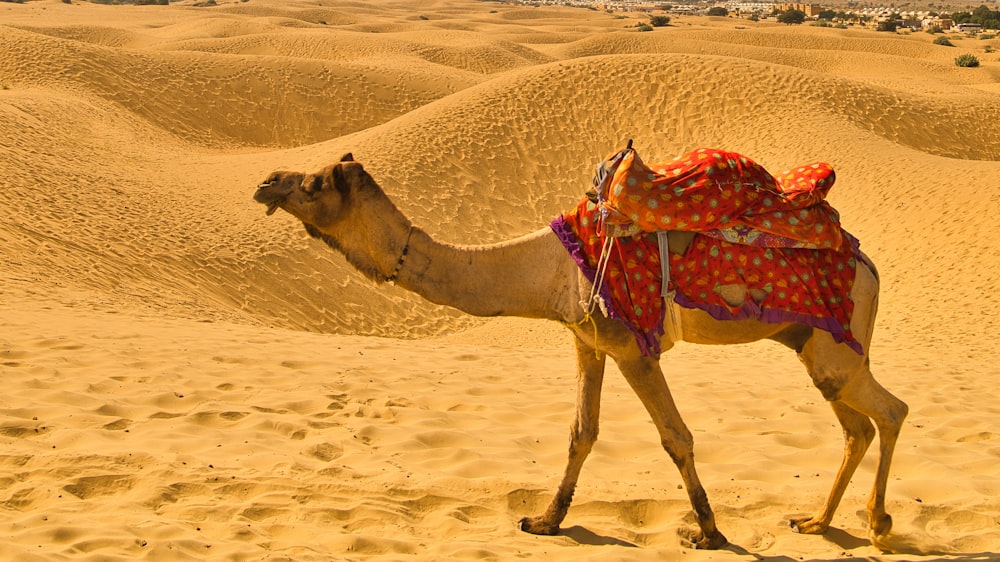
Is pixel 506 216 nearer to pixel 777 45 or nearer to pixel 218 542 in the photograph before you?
pixel 218 542

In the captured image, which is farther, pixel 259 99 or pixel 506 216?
pixel 259 99

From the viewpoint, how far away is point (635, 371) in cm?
529

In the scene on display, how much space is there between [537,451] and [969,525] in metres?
2.86

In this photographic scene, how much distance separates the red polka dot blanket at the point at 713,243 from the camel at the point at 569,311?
0.37 ft

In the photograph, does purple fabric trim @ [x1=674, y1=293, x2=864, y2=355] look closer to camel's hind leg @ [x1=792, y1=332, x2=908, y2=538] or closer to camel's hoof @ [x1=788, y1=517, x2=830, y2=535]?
camel's hind leg @ [x1=792, y1=332, x2=908, y2=538]

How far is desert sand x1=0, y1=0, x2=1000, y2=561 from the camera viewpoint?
5781 millimetres

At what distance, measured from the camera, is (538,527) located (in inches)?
225

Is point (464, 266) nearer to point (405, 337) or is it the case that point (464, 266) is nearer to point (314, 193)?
point (314, 193)

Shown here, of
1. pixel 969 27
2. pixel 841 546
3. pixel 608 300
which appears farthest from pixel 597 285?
pixel 969 27

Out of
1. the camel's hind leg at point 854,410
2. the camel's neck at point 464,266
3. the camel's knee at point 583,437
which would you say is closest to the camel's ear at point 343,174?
the camel's neck at point 464,266

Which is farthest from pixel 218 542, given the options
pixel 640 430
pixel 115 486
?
pixel 640 430

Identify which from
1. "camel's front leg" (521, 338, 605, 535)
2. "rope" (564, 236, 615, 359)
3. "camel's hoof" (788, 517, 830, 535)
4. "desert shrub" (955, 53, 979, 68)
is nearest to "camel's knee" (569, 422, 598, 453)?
"camel's front leg" (521, 338, 605, 535)

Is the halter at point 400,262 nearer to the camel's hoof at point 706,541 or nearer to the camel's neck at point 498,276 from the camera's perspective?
the camel's neck at point 498,276

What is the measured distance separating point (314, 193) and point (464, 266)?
877 millimetres
